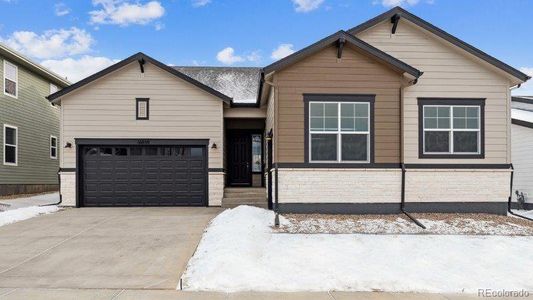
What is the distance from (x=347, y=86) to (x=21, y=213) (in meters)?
9.53

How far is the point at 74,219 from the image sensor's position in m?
11.5

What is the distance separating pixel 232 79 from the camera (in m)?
17.8

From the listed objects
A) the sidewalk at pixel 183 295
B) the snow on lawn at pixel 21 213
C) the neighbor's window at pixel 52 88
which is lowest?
the sidewalk at pixel 183 295

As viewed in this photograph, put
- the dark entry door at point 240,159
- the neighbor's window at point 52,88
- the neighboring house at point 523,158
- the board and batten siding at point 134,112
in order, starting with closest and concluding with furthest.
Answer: the board and batten siding at point 134,112 → the neighboring house at point 523,158 → the dark entry door at point 240,159 → the neighbor's window at point 52,88

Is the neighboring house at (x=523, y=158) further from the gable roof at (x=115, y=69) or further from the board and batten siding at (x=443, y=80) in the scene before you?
the gable roof at (x=115, y=69)

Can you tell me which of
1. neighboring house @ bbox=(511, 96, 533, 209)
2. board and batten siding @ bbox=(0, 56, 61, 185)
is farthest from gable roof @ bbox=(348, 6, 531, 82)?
board and batten siding @ bbox=(0, 56, 61, 185)

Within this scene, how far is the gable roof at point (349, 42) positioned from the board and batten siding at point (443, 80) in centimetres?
102

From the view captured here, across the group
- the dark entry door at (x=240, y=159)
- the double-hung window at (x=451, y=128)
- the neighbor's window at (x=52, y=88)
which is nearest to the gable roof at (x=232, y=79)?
the dark entry door at (x=240, y=159)

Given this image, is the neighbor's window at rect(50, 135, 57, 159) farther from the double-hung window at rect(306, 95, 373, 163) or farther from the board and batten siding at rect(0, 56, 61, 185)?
the double-hung window at rect(306, 95, 373, 163)

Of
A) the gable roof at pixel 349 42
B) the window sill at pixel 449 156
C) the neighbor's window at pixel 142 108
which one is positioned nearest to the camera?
the gable roof at pixel 349 42

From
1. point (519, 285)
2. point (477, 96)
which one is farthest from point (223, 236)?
A: point (477, 96)

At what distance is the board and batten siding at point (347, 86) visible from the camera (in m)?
11.4

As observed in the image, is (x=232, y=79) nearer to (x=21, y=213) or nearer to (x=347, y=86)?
(x=347, y=86)

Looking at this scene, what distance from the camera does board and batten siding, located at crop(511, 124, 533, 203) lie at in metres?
14.5
